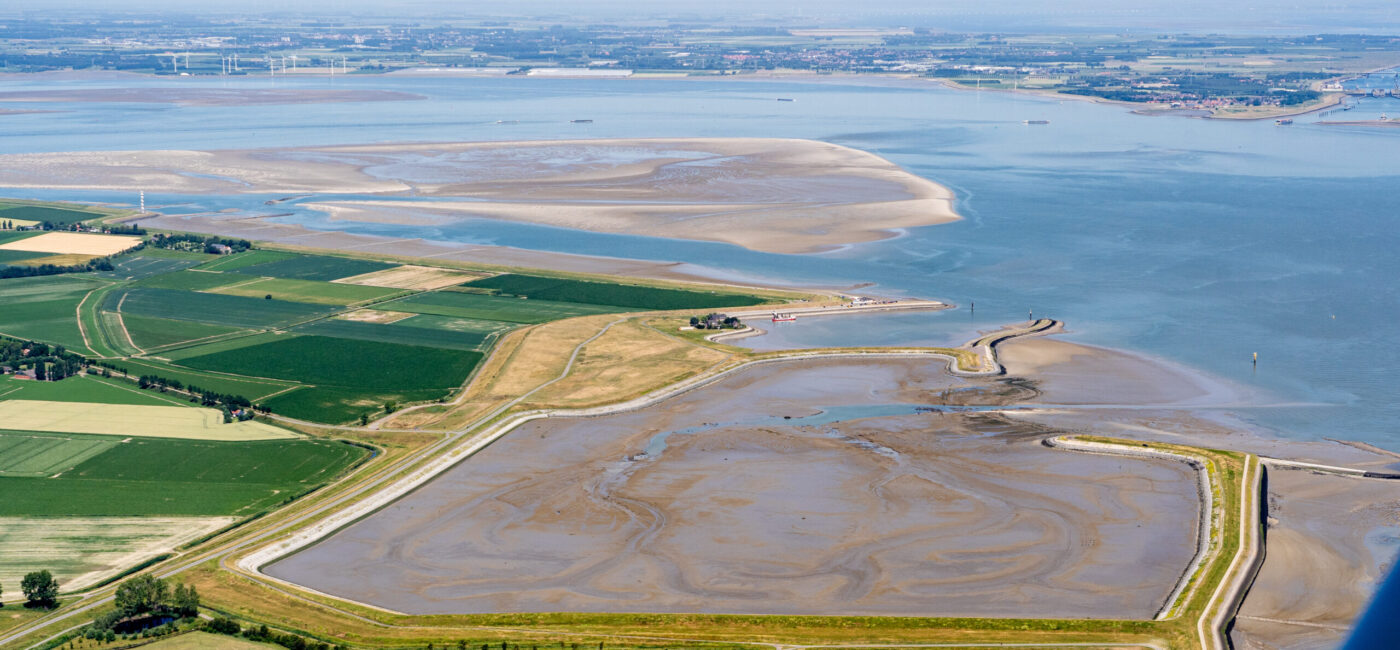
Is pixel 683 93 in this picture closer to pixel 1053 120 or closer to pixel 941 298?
pixel 1053 120

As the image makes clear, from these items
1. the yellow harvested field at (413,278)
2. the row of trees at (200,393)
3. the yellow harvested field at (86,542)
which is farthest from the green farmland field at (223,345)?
the yellow harvested field at (86,542)

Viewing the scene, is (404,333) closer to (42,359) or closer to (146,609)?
(42,359)

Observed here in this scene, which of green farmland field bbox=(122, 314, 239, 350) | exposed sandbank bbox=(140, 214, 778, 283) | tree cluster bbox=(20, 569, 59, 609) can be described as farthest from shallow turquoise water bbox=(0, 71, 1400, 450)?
tree cluster bbox=(20, 569, 59, 609)

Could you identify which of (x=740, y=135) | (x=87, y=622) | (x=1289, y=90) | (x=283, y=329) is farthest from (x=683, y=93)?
(x=87, y=622)

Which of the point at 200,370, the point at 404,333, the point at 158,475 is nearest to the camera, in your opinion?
the point at 158,475

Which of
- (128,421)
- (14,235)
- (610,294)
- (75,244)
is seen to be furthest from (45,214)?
(128,421)

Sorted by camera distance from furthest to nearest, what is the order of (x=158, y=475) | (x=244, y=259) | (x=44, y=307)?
1. (x=244, y=259)
2. (x=44, y=307)
3. (x=158, y=475)

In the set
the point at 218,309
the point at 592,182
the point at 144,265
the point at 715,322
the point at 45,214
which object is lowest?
the point at 218,309

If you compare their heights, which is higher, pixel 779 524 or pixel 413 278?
pixel 413 278
